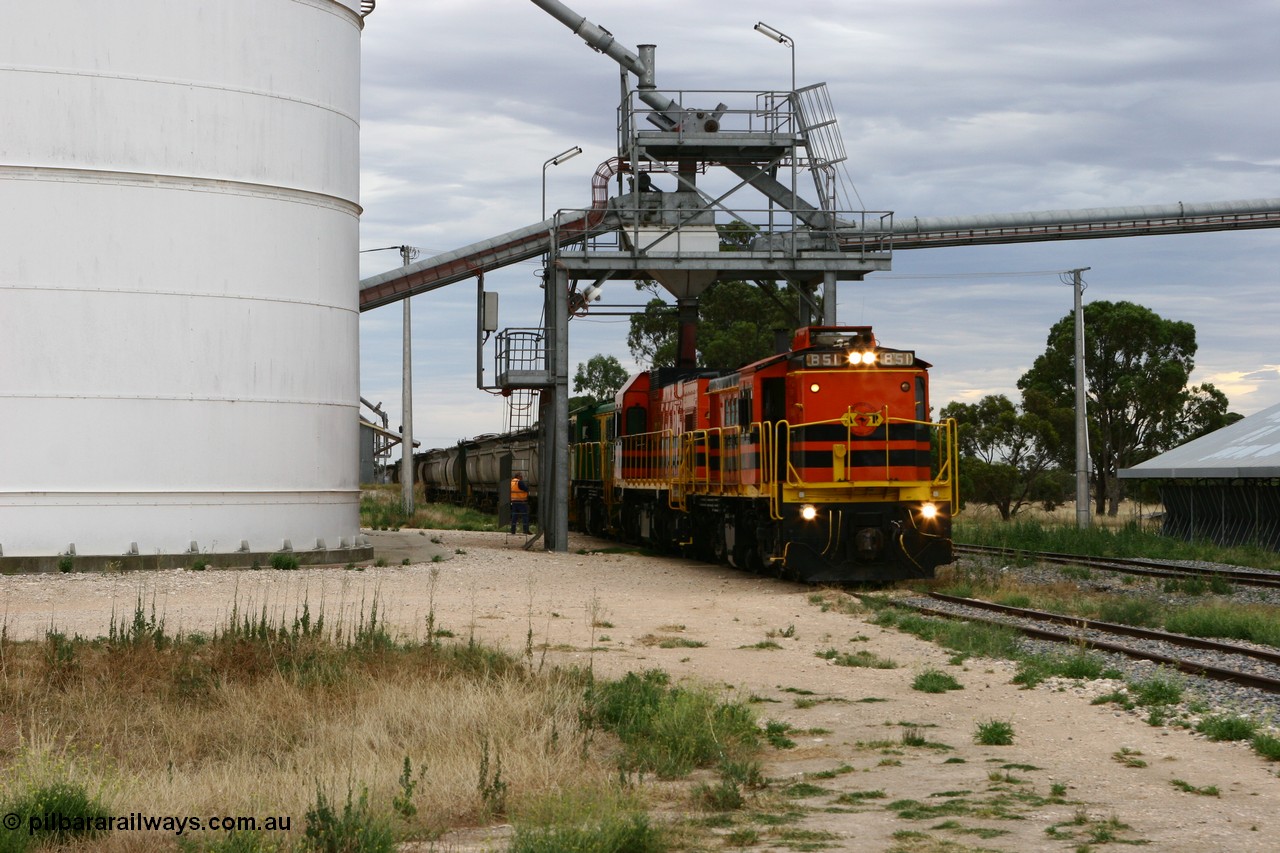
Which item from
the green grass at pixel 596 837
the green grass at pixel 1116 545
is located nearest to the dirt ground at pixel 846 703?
the green grass at pixel 596 837

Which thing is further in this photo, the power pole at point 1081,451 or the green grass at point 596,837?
the power pole at point 1081,451

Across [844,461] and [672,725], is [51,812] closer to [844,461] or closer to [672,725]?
[672,725]

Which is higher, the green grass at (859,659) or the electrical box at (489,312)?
the electrical box at (489,312)

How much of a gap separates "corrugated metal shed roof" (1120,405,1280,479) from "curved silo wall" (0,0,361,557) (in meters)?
21.6

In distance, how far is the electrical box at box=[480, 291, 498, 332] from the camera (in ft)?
115

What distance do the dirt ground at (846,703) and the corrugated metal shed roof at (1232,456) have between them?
1392cm

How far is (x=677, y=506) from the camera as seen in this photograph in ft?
102

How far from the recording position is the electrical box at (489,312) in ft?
115

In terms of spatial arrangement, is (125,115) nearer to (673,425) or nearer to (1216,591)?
(673,425)

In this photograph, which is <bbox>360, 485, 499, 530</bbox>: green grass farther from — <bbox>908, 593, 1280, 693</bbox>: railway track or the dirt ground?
<bbox>908, 593, 1280, 693</bbox>: railway track

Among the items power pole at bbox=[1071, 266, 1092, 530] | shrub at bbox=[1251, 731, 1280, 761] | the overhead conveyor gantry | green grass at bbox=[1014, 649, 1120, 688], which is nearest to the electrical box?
the overhead conveyor gantry

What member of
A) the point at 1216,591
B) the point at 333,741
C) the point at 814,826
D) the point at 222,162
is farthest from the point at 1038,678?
the point at 222,162

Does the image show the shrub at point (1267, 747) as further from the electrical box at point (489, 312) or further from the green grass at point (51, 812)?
the electrical box at point (489, 312)

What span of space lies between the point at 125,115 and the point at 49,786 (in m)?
20.6
